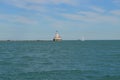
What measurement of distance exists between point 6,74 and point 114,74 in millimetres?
13714

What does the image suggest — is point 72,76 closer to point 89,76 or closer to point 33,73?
point 89,76

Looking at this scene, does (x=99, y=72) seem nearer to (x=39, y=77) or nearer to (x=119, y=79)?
(x=119, y=79)

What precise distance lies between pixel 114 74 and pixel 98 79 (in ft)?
→ 14.4

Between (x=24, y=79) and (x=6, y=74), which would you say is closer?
(x=24, y=79)

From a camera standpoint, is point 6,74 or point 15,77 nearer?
point 15,77

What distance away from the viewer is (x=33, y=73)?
43.3 m

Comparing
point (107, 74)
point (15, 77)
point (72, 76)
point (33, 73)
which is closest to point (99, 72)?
point (107, 74)

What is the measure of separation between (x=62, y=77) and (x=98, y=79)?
4.30m

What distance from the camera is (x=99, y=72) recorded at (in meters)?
44.3

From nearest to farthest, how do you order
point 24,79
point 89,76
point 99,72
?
point 24,79
point 89,76
point 99,72

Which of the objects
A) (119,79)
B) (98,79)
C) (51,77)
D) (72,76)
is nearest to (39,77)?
(51,77)

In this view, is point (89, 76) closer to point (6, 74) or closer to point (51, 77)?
point (51, 77)

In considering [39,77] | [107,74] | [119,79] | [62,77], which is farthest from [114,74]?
[39,77]

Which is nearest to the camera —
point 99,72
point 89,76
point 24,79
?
point 24,79
